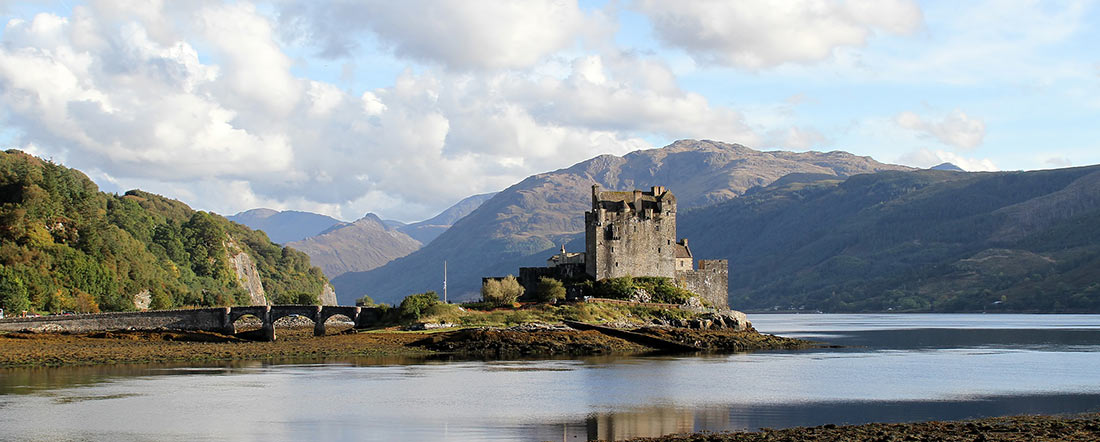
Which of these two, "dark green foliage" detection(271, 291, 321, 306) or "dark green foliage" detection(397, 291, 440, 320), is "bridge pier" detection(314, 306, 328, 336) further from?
"dark green foliage" detection(271, 291, 321, 306)

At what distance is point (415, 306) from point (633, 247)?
2181cm

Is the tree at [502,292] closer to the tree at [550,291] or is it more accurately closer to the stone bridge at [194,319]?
the tree at [550,291]

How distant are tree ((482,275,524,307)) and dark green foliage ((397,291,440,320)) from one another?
206 inches

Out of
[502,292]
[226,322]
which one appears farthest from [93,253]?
[502,292]

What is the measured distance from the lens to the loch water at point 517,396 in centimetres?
4556

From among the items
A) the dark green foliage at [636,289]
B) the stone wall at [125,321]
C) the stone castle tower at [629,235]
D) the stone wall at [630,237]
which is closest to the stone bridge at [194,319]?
the stone wall at [125,321]

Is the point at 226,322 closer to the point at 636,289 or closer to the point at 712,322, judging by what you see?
the point at 636,289

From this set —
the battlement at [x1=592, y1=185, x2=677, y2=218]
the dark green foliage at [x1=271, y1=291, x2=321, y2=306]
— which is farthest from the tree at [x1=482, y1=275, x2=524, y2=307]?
the dark green foliage at [x1=271, y1=291, x2=321, y2=306]

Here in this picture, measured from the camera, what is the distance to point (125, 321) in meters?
100

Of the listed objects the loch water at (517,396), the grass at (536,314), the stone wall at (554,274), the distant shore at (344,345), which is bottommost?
the loch water at (517,396)

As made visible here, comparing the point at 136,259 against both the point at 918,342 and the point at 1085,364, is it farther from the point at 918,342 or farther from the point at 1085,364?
the point at 1085,364

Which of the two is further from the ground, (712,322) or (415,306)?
(415,306)

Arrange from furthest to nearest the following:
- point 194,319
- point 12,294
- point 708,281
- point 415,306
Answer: point 708,281 → point 12,294 → point 194,319 → point 415,306

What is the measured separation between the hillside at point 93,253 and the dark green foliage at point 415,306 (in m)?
34.9
